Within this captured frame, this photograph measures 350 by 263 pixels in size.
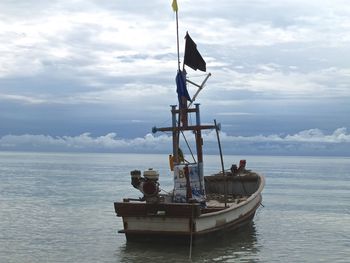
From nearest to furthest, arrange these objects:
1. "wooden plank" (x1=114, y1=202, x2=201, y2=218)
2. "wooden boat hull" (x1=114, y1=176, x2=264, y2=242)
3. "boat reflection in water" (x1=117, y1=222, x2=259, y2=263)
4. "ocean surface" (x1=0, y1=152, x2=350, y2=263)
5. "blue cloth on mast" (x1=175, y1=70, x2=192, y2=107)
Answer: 1. "wooden plank" (x1=114, y1=202, x2=201, y2=218)
2. "wooden boat hull" (x1=114, y1=176, x2=264, y2=242)
3. "boat reflection in water" (x1=117, y1=222, x2=259, y2=263)
4. "ocean surface" (x1=0, y1=152, x2=350, y2=263)
5. "blue cloth on mast" (x1=175, y1=70, x2=192, y2=107)

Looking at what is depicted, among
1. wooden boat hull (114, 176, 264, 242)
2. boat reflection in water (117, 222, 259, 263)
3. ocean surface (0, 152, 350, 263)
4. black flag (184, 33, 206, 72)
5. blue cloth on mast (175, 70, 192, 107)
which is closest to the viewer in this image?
wooden boat hull (114, 176, 264, 242)

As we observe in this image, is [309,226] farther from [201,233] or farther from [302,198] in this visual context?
[302,198]

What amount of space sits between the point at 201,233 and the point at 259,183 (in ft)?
35.4

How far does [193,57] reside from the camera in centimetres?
2338

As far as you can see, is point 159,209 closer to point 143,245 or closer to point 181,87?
point 143,245

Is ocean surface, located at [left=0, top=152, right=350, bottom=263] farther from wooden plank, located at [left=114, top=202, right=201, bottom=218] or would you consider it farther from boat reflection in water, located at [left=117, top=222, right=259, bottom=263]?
wooden plank, located at [left=114, top=202, right=201, bottom=218]

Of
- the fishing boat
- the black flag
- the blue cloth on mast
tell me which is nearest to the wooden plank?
the fishing boat

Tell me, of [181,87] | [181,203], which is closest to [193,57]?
[181,87]

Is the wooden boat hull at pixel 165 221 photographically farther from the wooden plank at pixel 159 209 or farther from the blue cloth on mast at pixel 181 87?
the blue cloth on mast at pixel 181 87

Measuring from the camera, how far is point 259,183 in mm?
30406

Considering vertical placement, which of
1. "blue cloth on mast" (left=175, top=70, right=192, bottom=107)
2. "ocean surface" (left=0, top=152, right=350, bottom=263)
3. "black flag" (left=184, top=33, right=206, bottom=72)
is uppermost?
"black flag" (left=184, top=33, right=206, bottom=72)

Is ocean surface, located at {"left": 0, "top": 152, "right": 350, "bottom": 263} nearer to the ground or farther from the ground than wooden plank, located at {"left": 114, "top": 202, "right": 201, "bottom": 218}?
nearer to the ground

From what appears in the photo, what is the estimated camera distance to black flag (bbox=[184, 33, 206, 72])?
76.4ft

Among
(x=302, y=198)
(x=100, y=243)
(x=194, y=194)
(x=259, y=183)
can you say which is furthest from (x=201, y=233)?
(x=302, y=198)
